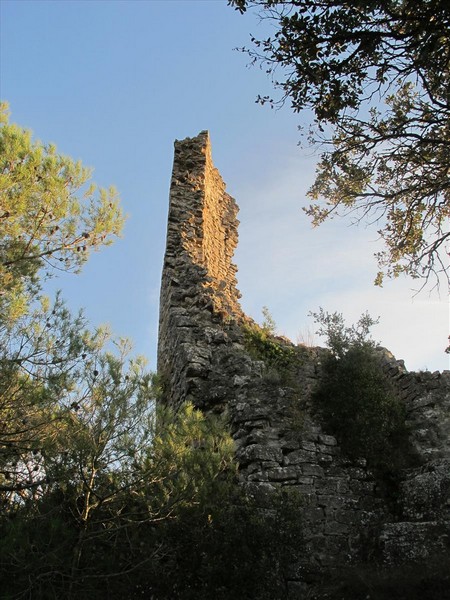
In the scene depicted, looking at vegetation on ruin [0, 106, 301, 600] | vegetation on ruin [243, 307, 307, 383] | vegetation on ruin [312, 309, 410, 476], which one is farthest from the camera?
vegetation on ruin [243, 307, 307, 383]

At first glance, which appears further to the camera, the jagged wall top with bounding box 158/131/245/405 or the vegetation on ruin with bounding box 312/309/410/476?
the jagged wall top with bounding box 158/131/245/405

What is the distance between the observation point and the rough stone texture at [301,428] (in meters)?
6.55

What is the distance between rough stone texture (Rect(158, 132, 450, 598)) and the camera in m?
6.55

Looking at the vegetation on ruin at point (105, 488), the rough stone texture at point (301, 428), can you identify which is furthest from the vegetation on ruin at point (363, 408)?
the vegetation on ruin at point (105, 488)

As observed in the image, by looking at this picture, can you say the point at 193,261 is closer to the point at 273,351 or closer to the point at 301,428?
the point at 273,351

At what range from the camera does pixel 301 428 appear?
303 inches

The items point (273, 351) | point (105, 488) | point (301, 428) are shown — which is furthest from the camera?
point (273, 351)

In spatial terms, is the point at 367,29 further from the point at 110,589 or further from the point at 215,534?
the point at 110,589

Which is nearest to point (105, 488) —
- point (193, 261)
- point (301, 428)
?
point (301, 428)

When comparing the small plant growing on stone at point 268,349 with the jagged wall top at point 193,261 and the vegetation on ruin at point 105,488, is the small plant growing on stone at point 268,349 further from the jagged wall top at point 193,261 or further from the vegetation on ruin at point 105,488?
the vegetation on ruin at point 105,488

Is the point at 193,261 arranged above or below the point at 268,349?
above

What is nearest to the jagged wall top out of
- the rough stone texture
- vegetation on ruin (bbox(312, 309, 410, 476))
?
the rough stone texture

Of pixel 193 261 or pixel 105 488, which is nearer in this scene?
→ pixel 105 488

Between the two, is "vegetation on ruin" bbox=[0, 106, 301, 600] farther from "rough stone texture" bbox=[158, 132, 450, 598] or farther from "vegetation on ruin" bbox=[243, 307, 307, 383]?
"vegetation on ruin" bbox=[243, 307, 307, 383]
